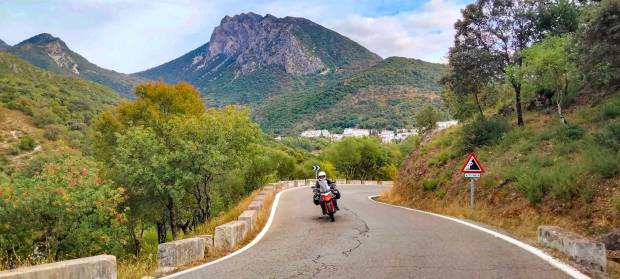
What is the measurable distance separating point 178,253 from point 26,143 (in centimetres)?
5272

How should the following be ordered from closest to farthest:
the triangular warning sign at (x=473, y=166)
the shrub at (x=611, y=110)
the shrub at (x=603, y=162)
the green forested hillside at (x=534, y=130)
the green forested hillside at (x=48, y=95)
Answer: the shrub at (x=603, y=162) → the green forested hillside at (x=534, y=130) → the triangular warning sign at (x=473, y=166) → the shrub at (x=611, y=110) → the green forested hillside at (x=48, y=95)

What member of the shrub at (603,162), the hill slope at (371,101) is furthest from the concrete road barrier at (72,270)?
the hill slope at (371,101)

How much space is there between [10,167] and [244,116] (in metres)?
30.7

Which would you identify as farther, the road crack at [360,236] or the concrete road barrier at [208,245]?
the concrete road barrier at [208,245]

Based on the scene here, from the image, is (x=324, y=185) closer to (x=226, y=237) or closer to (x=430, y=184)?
(x=226, y=237)

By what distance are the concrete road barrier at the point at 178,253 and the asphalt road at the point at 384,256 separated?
1.95 feet

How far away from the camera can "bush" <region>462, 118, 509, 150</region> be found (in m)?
21.3

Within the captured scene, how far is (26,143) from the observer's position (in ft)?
162

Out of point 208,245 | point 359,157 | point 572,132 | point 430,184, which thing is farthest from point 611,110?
point 359,157

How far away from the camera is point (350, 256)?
697cm

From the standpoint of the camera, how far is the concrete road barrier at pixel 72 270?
4.29 metres

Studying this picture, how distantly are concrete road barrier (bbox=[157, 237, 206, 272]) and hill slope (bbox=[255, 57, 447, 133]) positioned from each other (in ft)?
427

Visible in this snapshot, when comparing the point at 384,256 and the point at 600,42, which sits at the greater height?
the point at 600,42

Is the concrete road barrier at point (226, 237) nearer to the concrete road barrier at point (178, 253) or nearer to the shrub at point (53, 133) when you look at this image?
the concrete road barrier at point (178, 253)
